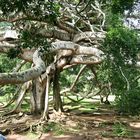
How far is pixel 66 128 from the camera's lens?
1410 centimetres

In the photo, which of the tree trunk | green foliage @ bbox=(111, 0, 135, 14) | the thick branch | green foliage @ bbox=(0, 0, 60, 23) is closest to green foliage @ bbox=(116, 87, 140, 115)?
the tree trunk

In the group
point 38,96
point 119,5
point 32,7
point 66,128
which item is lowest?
point 66,128

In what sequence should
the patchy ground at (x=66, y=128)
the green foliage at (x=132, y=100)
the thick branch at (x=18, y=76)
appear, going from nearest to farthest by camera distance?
the thick branch at (x=18, y=76), the patchy ground at (x=66, y=128), the green foliage at (x=132, y=100)

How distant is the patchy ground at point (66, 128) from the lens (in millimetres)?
12992

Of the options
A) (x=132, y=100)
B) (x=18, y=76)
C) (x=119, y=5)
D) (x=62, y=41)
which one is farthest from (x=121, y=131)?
(x=18, y=76)

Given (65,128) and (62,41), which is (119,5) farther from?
(65,128)

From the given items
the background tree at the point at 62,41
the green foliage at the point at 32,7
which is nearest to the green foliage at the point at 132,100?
the background tree at the point at 62,41

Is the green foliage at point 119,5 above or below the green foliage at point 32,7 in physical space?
above

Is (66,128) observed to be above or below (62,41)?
below

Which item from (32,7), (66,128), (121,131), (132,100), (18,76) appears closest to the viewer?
(32,7)

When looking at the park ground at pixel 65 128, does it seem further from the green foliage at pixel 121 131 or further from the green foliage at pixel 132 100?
the green foliage at pixel 132 100

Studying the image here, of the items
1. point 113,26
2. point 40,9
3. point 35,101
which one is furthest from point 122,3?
point 35,101

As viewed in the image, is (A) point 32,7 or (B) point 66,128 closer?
(A) point 32,7

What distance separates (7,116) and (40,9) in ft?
37.5
